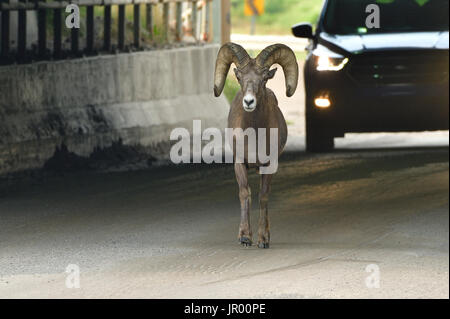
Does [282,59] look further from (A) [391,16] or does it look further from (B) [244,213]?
(A) [391,16]

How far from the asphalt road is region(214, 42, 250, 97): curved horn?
141 cm

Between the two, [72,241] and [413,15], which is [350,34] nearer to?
[413,15]

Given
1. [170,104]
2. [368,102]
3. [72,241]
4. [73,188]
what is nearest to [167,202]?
[73,188]

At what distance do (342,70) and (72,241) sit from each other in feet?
21.9

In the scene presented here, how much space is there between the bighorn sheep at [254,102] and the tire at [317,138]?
6243 mm

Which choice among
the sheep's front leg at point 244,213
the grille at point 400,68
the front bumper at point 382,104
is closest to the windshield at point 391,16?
the grille at point 400,68

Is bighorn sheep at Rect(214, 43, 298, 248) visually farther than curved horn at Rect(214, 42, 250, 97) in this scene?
No

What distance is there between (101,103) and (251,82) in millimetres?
7309

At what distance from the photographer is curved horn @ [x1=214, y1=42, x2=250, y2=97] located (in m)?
13.0

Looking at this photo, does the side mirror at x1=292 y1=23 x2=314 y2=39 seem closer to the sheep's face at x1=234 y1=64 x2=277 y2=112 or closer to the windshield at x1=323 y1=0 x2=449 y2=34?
the windshield at x1=323 y1=0 x2=449 y2=34

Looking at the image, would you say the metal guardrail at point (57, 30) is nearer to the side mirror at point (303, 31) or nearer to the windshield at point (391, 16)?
the side mirror at point (303, 31)

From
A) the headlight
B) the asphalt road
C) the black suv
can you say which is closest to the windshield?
the black suv

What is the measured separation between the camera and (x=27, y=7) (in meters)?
19.1

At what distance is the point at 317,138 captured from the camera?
20.5 metres
